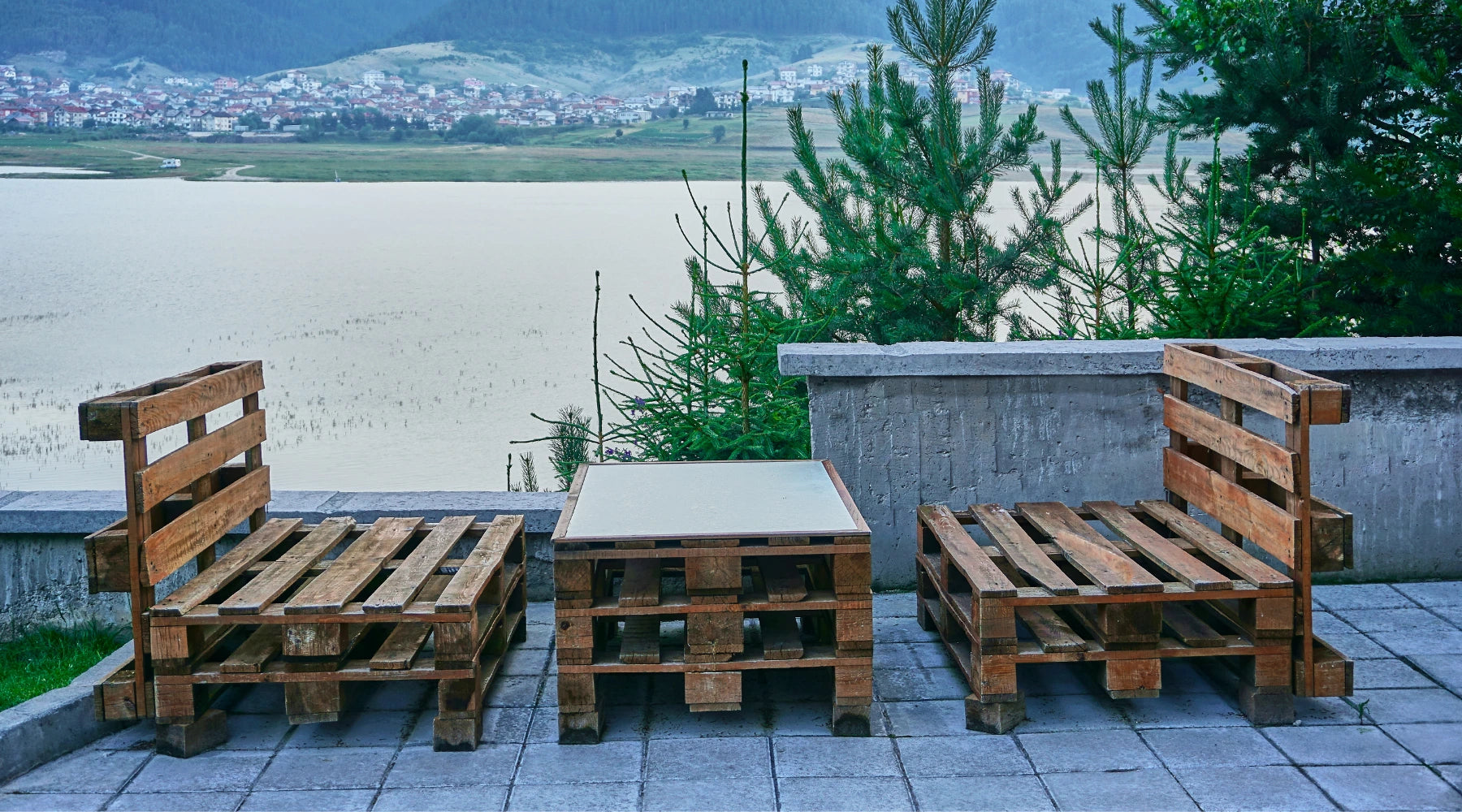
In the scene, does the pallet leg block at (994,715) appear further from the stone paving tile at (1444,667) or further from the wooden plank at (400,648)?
the wooden plank at (400,648)

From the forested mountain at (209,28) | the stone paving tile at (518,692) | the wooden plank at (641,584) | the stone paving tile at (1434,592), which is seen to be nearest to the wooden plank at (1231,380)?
the stone paving tile at (1434,592)

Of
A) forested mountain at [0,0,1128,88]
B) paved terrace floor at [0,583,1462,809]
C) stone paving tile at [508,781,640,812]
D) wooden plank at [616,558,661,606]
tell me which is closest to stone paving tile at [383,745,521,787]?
paved terrace floor at [0,583,1462,809]

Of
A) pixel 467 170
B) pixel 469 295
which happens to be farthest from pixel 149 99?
pixel 469 295

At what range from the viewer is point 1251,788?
10.0 feet

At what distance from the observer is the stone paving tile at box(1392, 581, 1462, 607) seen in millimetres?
4543

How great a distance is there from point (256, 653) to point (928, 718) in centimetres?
202

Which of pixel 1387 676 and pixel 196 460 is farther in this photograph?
pixel 1387 676

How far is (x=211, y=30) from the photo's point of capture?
42.2 m

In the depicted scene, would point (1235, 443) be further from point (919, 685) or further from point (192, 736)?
point (192, 736)

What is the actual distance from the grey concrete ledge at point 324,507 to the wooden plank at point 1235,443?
2.34 meters

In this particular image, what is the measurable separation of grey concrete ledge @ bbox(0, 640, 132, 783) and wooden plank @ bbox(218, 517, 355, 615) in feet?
1.81

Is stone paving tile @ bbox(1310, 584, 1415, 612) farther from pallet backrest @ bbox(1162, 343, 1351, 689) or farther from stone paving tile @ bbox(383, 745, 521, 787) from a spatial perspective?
stone paving tile @ bbox(383, 745, 521, 787)

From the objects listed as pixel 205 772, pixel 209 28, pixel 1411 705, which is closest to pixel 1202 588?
pixel 1411 705

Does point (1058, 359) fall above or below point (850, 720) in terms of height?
above
